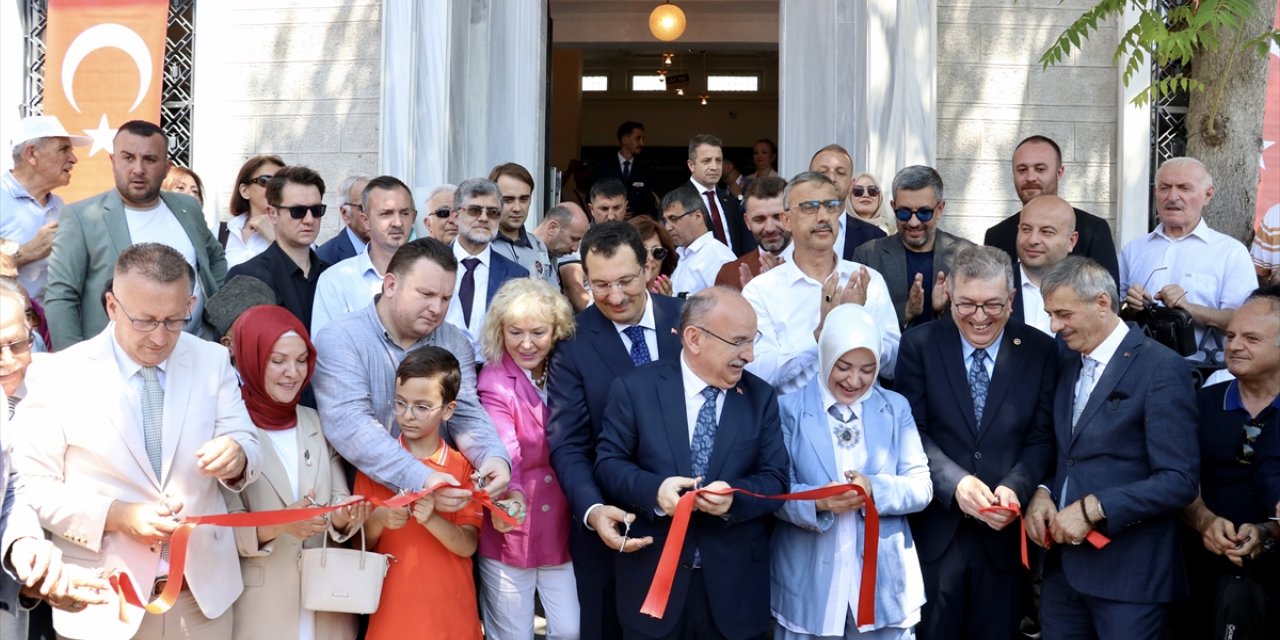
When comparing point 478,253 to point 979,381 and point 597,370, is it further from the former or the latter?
point 979,381

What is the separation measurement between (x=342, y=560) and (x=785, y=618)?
185cm

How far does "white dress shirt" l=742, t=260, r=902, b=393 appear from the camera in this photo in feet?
20.3

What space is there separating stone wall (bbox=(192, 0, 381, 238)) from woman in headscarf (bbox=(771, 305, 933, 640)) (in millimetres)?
A: 5348

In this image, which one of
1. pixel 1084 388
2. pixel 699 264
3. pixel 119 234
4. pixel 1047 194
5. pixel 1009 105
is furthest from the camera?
pixel 1009 105

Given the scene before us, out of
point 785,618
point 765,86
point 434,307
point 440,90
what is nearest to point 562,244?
point 440,90

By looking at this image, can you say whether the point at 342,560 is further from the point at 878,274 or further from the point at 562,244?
the point at 562,244

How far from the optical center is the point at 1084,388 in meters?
5.72

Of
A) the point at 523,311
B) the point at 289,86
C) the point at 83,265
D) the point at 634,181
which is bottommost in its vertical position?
the point at 523,311

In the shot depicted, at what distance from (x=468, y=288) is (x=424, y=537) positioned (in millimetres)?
2007

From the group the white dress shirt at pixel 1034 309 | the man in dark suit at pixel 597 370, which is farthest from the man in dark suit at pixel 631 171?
the man in dark suit at pixel 597 370

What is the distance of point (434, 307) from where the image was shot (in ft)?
18.3

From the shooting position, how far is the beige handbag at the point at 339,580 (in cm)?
520

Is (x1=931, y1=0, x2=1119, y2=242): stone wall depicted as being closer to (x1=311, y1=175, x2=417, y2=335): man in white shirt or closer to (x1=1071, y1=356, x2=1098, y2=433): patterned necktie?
(x1=1071, y1=356, x2=1098, y2=433): patterned necktie

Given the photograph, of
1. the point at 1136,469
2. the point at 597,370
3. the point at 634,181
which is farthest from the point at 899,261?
the point at 634,181
